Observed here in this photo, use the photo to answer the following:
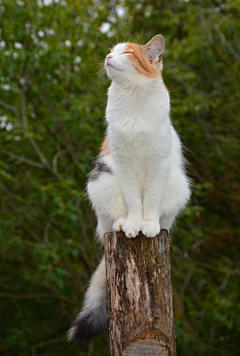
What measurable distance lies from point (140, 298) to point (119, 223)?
59 cm

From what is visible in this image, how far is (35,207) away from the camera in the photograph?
6180 millimetres

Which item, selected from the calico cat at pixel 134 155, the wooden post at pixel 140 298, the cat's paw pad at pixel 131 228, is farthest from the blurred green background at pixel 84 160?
the wooden post at pixel 140 298

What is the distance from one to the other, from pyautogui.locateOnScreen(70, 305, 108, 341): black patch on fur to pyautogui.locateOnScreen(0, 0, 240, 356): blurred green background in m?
2.31

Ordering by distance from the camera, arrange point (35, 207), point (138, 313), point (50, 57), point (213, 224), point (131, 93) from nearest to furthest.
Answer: point (138, 313) → point (131, 93) → point (50, 57) → point (35, 207) → point (213, 224)

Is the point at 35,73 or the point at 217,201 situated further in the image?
the point at 217,201

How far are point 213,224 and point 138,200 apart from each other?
452 centimetres

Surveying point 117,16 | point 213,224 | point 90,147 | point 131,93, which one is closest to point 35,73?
point 90,147

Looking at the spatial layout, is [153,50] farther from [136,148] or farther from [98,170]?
[98,170]

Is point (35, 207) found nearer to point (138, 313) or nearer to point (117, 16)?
point (117, 16)

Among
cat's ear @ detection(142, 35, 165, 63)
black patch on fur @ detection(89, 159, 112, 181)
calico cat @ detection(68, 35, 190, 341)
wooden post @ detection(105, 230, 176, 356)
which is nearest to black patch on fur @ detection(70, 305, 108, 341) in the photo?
calico cat @ detection(68, 35, 190, 341)

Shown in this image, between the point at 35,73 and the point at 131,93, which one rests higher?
the point at 35,73

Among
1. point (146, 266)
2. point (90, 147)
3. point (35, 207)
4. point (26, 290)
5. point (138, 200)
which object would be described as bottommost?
point (146, 266)

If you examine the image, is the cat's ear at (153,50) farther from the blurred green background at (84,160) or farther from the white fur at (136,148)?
the blurred green background at (84,160)

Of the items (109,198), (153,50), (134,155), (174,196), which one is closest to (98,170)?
(109,198)
